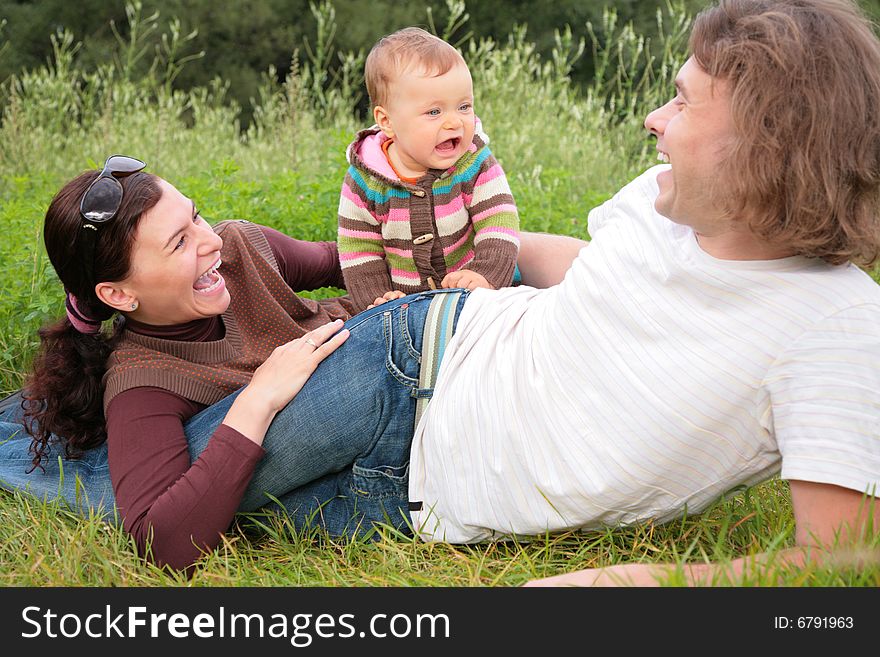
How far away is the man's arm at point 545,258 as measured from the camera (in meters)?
3.54

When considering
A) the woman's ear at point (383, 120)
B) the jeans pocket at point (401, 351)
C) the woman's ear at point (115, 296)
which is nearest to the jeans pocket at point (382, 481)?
the jeans pocket at point (401, 351)

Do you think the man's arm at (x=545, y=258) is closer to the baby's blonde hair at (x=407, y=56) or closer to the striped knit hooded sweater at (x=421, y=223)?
the striped knit hooded sweater at (x=421, y=223)

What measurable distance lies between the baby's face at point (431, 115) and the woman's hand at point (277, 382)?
Result: 2.53ft

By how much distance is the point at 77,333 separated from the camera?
2.96 metres

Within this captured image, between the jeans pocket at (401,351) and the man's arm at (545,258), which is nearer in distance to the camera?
the jeans pocket at (401,351)

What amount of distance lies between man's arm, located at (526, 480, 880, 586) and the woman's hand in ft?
3.35

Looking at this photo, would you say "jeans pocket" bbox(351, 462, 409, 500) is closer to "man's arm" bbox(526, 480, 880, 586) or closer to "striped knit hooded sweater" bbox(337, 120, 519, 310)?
"man's arm" bbox(526, 480, 880, 586)

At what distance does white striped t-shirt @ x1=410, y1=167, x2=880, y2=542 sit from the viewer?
200cm

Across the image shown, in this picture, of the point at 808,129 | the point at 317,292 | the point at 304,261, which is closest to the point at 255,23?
the point at 317,292

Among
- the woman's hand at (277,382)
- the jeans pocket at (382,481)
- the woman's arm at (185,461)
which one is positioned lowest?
the jeans pocket at (382,481)

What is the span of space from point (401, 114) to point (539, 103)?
457cm

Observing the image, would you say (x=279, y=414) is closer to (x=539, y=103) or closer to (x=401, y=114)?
(x=401, y=114)
